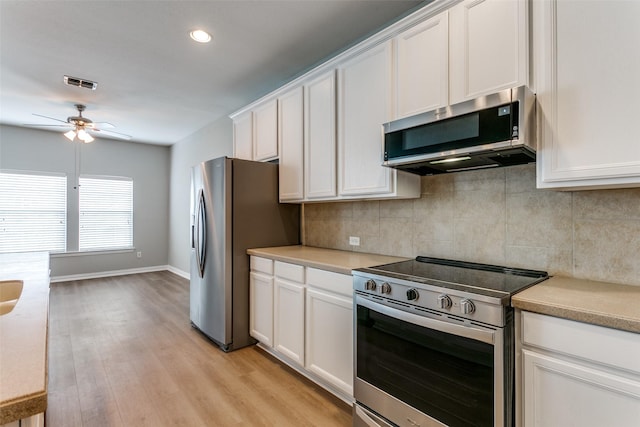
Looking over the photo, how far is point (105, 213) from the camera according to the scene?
6199 millimetres

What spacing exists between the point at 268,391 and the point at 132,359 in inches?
53.9

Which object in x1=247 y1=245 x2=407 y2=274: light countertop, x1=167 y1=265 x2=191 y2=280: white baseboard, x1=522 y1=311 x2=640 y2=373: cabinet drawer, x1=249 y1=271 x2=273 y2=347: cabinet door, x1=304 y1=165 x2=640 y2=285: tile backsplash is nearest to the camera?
x1=522 y1=311 x2=640 y2=373: cabinet drawer

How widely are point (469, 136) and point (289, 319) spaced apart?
1869 mm

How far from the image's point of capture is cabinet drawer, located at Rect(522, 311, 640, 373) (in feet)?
3.53

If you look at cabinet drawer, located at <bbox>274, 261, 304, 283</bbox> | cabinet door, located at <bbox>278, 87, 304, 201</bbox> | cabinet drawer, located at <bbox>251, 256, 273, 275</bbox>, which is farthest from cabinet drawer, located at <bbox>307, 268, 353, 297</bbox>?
cabinet door, located at <bbox>278, 87, 304, 201</bbox>

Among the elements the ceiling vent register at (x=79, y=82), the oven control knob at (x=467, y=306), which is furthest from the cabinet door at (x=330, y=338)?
the ceiling vent register at (x=79, y=82)

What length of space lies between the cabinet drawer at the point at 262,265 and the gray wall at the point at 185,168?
2291 mm

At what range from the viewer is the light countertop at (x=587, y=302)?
3.60ft

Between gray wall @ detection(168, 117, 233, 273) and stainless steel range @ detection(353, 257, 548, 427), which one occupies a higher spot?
gray wall @ detection(168, 117, 233, 273)

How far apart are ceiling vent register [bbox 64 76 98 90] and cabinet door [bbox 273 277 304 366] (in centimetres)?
316

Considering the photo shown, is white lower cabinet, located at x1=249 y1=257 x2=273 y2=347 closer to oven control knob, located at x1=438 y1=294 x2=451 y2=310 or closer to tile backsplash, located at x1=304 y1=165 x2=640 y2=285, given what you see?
tile backsplash, located at x1=304 y1=165 x2=640 y2=285

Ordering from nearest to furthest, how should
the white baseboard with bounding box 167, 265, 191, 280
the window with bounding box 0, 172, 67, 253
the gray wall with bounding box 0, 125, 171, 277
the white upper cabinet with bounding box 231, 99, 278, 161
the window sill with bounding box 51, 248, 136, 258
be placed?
the white upper cabinet with bounding box 231, 99, 278, 161
the window with bounding box 0, 172, 67, 253
the gray wall with bounding box 0, 125, 171, 277
the window sill with bounding box 51, 248, 136, 258
the white baseboard with bounding box 167, 265, 191, 280

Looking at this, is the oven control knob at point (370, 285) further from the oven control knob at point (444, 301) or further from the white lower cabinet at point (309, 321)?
the oven control knob at point (444, 301)

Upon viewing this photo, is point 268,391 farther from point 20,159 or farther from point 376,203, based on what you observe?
point 20,159
